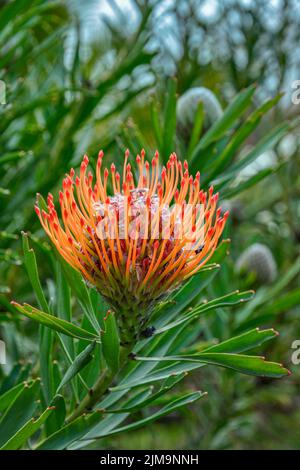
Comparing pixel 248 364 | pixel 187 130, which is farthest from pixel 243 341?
pixel 187 130

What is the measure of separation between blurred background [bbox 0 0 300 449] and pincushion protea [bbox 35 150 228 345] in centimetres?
19

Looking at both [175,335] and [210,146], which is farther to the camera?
[210,146]

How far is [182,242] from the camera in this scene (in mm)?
584

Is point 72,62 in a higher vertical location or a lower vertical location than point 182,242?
higher

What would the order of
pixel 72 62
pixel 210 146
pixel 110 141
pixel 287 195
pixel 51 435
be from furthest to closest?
pixel 287 195 < pixel 72 62 < pixel 110 141 < pixel 210 146 < pixel 51 435

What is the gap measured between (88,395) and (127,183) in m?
0.27

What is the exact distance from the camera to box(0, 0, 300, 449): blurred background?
93 cm

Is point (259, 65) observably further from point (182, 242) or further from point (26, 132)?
point (182, 242)

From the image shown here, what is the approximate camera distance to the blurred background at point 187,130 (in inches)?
36.8

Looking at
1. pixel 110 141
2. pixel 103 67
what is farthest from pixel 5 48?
pixel 103 67

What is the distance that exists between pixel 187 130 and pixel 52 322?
0.61 meters

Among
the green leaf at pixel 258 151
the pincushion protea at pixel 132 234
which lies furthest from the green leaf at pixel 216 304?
the green leaf at pixel 258 151

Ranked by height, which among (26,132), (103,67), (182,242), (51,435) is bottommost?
(51,435)

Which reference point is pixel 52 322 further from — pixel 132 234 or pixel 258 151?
pixel 258 151
